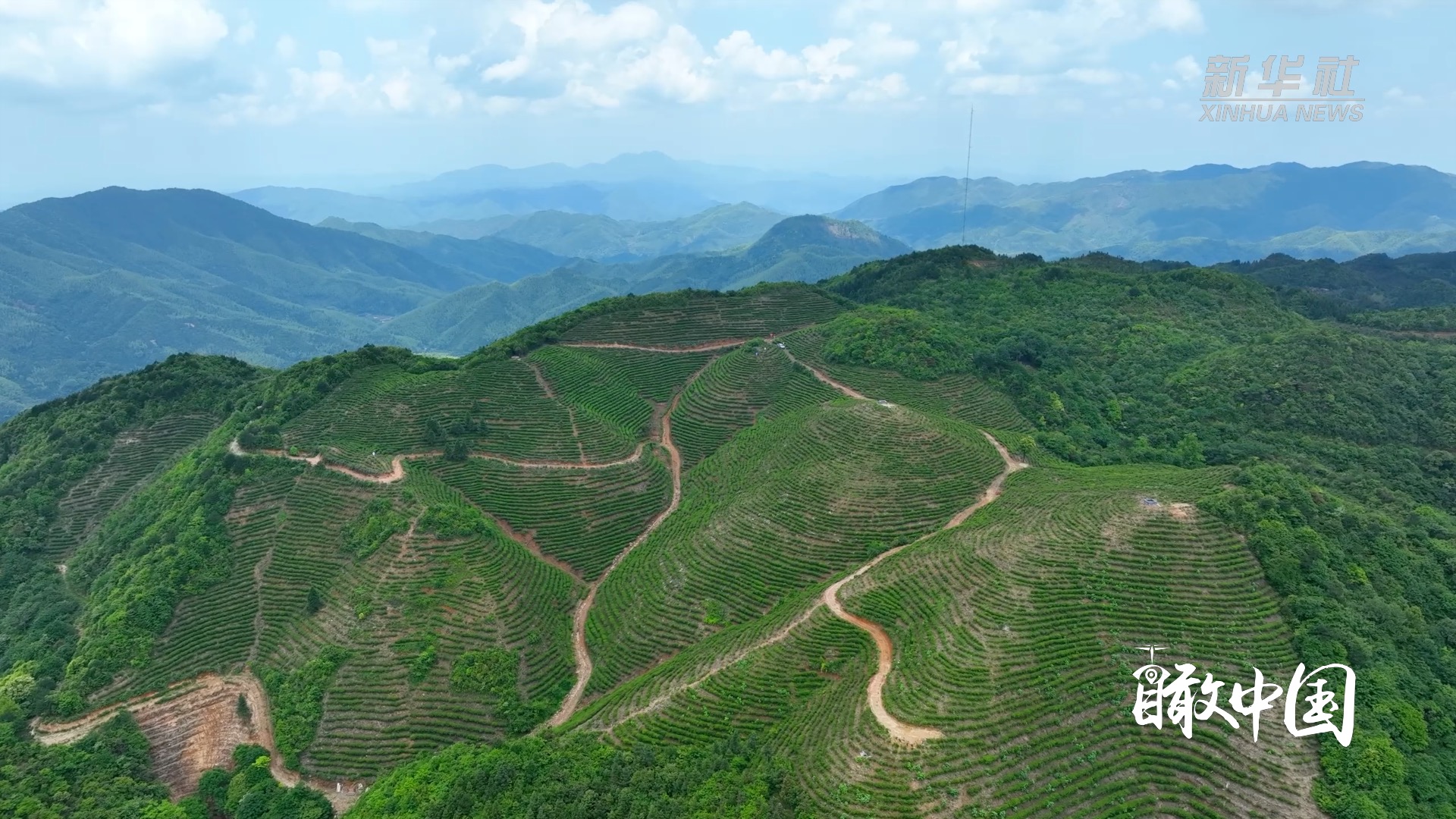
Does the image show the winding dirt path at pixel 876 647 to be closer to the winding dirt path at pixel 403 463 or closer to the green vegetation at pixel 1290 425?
the green vegetation at pixel 1290 425

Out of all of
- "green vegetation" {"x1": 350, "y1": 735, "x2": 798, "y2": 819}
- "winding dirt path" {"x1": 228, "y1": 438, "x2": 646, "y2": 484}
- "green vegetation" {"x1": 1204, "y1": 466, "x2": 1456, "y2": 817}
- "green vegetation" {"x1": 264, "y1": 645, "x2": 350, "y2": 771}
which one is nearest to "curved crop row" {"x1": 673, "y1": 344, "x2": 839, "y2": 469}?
"winding dirt path" {"x1": 228, "y1": 438, "x2": 646, "y2": 484}

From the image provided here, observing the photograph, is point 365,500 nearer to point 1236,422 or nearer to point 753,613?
point 753,613

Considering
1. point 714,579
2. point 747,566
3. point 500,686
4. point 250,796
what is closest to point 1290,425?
point 747,566

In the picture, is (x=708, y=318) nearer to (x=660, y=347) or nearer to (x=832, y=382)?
(x=660, y=347)

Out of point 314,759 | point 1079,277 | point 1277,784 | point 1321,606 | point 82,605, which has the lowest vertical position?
point 314,759

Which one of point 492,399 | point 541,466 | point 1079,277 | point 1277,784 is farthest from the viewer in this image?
point 1079,277

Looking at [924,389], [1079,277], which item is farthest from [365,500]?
[1079,277]
